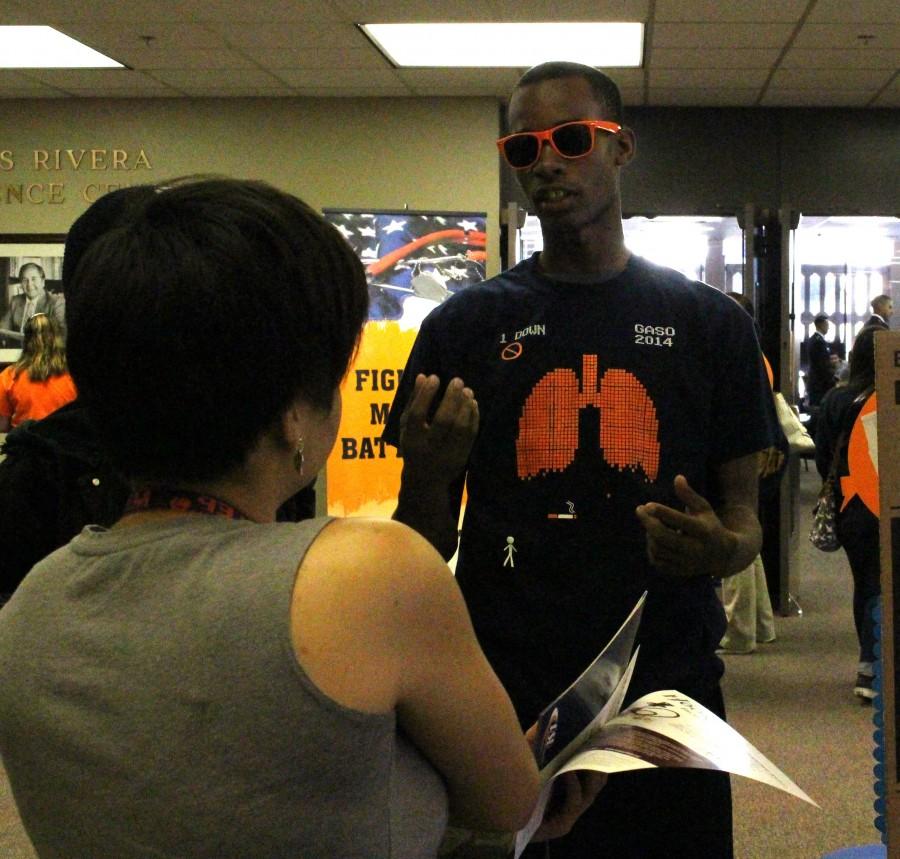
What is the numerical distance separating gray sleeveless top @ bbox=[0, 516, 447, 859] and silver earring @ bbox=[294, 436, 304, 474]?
0.28ft

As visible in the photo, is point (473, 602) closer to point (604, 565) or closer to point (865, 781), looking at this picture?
point (604, 565)

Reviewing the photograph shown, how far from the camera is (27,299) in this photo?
8.84 m

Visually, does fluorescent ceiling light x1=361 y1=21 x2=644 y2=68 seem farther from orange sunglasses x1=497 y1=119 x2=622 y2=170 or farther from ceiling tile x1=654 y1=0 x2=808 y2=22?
orange sunglasses x1=497 y1=119 x2=622 y2=170

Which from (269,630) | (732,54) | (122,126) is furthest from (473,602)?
(122,126)

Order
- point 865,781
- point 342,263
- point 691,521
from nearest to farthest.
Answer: point 342,263
point 691,521
point 865,781

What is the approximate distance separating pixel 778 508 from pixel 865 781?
2.84 m

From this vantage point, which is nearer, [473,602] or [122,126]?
[473,602]

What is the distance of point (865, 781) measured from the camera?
163 inches

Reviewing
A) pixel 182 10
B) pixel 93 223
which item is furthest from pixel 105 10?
pixel 93 223

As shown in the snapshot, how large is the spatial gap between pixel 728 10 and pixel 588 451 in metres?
5.25

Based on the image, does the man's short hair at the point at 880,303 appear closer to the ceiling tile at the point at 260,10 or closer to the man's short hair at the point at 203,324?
the ceiling tile at the point at 260,10

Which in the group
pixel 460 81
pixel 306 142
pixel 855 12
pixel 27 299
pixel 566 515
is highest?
pixel 460 81

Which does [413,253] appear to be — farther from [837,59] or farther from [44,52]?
[837,59]

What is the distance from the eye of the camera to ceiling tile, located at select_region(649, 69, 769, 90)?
752 cm
